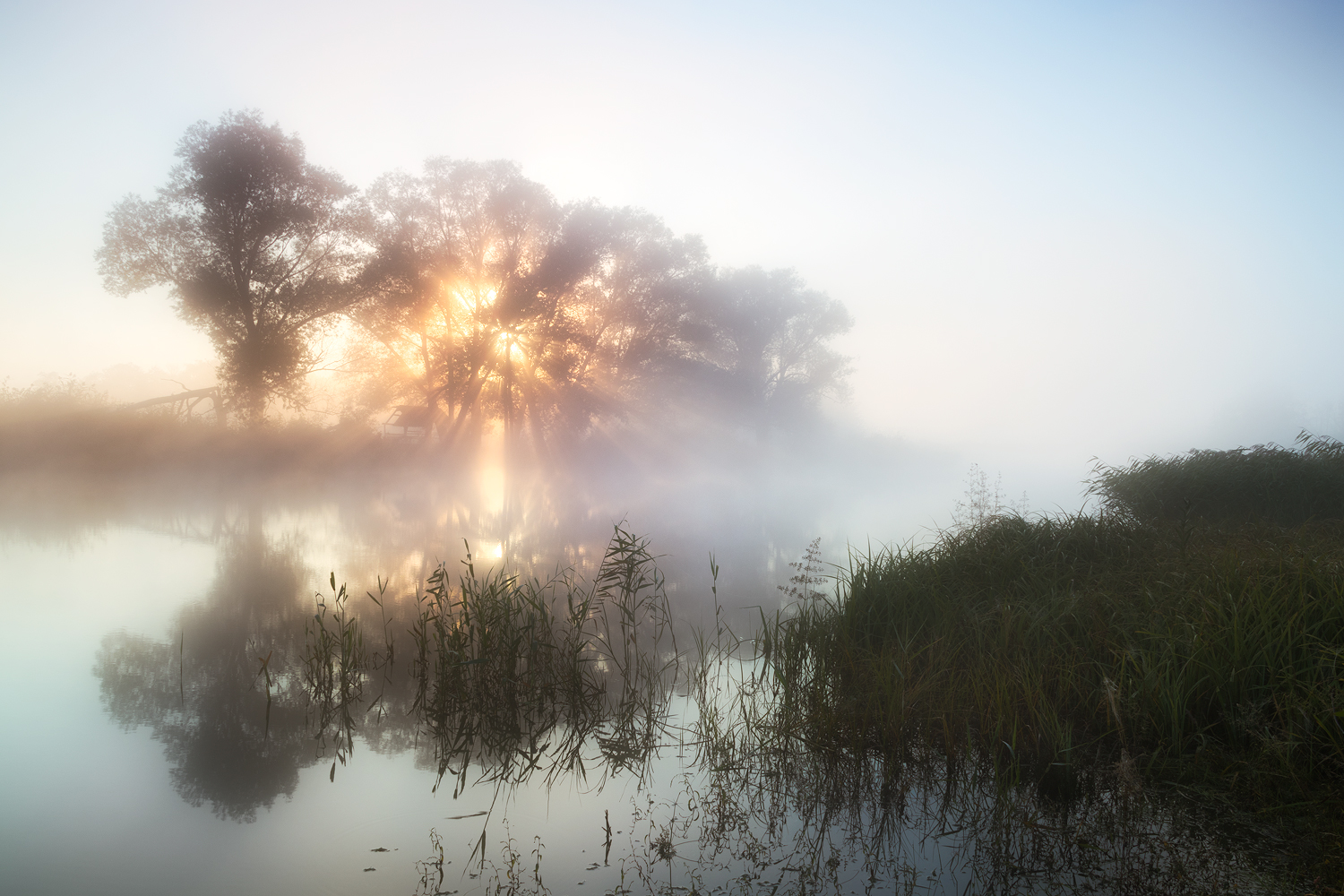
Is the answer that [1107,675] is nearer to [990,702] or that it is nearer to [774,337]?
[990,702]

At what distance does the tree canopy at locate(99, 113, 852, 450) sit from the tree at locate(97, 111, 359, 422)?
0.17 feet

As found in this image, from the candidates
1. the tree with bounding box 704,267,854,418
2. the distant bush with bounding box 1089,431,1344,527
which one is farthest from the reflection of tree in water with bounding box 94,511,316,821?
the tree with bounding box 704,267,854,418

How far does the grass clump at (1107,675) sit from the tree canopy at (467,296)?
23.1m

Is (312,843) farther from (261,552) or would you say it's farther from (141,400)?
(141,400)

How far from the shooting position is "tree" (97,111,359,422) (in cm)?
2181

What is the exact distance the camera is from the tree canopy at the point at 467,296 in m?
22.1

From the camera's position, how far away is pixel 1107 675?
15.0 ft

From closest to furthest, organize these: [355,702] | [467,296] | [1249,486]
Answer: [355,702] < [1249,486] < [467,296]

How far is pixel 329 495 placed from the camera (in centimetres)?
2122

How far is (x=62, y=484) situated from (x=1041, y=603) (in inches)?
1018

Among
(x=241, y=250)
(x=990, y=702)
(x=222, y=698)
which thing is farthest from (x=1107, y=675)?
(x=241, y=250)

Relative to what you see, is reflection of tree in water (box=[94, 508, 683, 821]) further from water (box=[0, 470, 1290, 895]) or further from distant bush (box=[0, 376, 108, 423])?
distant bush (box=[0, 376, 108, 423])

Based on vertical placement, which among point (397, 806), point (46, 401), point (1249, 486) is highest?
point (46, 401)

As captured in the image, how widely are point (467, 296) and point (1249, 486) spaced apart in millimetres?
25734
